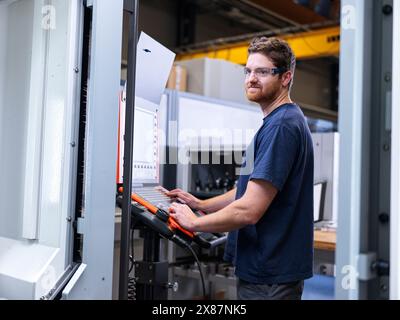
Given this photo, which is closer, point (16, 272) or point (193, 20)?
point (16, 272)

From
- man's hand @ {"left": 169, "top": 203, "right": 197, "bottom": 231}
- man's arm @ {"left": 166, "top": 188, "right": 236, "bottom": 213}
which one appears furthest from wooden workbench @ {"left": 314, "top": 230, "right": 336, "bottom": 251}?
man's hand @ {"left": 169, "top": 203, "right": 197, "bottom": 231}

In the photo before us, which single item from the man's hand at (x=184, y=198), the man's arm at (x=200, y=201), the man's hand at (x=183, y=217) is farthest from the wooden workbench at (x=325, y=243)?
the man's hand at (x=183, y=217)

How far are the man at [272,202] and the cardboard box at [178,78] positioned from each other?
2.13 meters

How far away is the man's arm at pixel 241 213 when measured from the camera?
150 cm

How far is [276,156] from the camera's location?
151 centimetres

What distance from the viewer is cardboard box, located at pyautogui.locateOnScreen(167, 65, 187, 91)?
12.4ft

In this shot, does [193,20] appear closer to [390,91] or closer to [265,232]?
[265,232]

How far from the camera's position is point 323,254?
2760 mm

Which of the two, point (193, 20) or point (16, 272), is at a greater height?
point (193, 20)

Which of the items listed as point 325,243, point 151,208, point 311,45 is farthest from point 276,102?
point 311,45

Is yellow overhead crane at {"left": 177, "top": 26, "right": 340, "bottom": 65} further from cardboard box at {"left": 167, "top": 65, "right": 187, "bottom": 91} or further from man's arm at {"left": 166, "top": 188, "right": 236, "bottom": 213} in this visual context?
man's arm at {"left": 166, "top": 188, "right": 236, "bottom": 213}

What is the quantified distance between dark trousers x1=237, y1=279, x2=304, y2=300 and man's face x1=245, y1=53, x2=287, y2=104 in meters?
0.65
